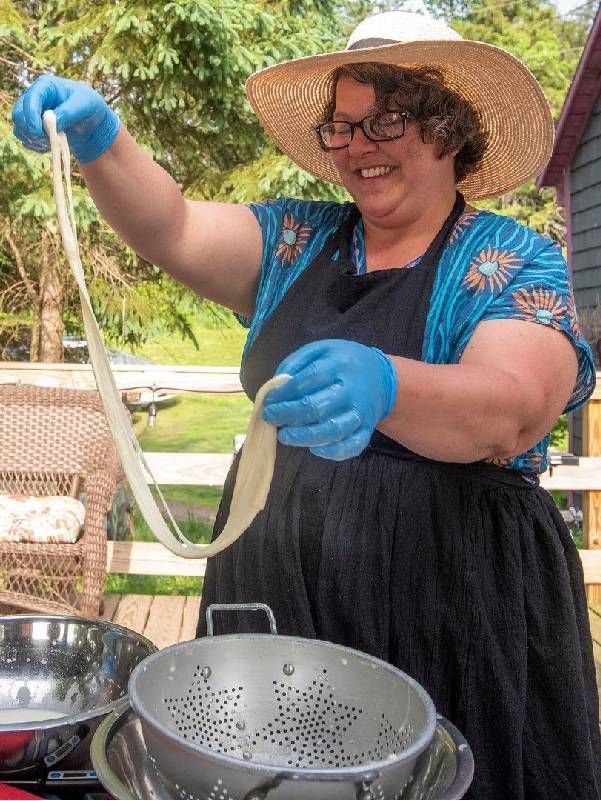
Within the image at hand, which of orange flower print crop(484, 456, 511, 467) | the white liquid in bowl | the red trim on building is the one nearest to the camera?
the white liquid in bowl

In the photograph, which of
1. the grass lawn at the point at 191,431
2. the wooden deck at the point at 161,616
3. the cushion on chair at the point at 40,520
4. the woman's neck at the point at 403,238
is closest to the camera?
the woman's neck at the point at 403,238

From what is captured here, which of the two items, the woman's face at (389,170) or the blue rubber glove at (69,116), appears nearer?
the blue rubber glove at (69,116)

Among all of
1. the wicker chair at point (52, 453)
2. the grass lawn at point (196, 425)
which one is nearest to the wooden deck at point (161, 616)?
the wicker chair at point (52, 453)

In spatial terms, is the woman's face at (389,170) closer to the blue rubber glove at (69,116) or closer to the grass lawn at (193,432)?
the blue rubber glove at (69,116)

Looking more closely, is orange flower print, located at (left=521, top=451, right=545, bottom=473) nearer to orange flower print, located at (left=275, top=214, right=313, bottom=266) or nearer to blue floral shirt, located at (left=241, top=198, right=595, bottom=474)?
blue floral shirt, located at (left=241, top=198, right=595, bottom=474)

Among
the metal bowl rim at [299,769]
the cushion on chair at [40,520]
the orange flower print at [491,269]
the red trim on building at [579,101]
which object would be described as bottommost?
the cushion on chair at [40,520]

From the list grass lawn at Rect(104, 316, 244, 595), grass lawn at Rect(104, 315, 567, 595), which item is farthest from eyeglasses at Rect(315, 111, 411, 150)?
grass lawn at Rect(104, 315, 567, 595)

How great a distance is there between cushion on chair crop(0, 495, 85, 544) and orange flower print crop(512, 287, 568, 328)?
8.28ft

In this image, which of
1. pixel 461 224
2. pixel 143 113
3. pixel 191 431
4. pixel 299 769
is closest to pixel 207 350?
pixel 191 431

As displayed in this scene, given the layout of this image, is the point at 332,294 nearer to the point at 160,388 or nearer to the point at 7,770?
the point at 7,770

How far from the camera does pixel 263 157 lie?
22.8 feet

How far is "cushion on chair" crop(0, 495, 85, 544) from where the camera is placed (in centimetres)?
343

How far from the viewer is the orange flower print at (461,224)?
4.93ft

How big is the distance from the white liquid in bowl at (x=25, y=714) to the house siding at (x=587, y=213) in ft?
20.7
